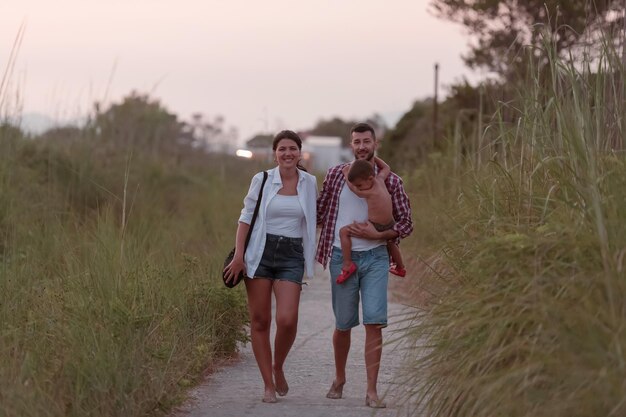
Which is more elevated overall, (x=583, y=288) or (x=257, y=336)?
(x=583, y=288)

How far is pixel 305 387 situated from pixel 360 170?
1709mm

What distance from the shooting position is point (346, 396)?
8.79m

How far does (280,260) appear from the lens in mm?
8711

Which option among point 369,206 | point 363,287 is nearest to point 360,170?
point 369,206

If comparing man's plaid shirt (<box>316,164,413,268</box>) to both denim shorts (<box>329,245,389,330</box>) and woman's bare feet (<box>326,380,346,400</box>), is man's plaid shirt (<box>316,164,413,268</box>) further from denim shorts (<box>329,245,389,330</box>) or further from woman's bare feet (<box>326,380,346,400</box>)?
woman's bare feet (<box>326,380,346,400</box>)

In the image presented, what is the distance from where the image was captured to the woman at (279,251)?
870 cm

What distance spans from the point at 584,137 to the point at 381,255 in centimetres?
209

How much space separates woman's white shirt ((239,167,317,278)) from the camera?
8750 mm

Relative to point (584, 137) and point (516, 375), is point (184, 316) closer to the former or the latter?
point (584, 137)

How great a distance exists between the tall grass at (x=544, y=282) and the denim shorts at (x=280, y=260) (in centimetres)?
118

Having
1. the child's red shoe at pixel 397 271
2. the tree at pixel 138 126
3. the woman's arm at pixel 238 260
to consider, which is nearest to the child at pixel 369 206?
the child's red shoe at pixel 397 271

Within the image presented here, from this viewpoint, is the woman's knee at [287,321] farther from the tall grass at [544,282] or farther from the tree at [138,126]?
the tree at [138,126]

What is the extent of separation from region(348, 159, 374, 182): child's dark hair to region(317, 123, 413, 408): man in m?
0.25

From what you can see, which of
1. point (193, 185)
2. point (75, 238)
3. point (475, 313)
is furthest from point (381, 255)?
point (193, 185)
